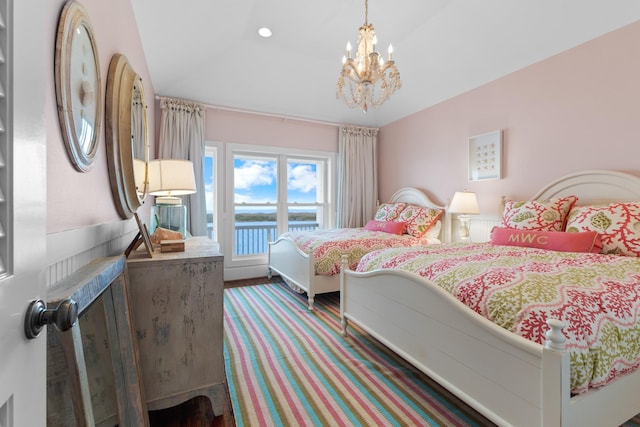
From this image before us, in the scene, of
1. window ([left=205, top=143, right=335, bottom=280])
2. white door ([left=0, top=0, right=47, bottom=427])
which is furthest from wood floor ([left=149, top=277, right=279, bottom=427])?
window ([left=205, top=143, right=335, bottom=280])

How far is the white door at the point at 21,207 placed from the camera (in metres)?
0.44

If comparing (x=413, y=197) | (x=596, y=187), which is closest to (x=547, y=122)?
(x=596, y=187)

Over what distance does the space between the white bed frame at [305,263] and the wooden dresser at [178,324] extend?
1.55 meters

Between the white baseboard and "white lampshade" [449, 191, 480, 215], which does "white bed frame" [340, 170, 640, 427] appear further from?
the white baseboard

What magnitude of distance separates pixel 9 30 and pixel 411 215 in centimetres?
381

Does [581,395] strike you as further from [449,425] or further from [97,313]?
[97,313]

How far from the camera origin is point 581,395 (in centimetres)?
102

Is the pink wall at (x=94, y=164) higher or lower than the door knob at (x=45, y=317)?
higher

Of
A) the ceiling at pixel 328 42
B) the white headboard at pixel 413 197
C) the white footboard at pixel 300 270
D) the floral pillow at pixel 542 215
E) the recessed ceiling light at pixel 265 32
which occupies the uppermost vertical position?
the recessed ceiling light at pixel 265 32

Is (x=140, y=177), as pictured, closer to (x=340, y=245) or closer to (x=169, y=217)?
(x=169, y=217)

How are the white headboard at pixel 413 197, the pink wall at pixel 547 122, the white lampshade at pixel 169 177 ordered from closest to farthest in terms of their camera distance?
the white lampshade at pixel 169 177 < the pink wall at pixel 547 122 < the white headboard at pixel 413 197

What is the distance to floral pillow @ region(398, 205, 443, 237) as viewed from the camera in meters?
3.64

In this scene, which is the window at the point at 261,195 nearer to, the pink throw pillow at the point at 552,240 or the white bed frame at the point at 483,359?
the white bed frame at the point at 483,359

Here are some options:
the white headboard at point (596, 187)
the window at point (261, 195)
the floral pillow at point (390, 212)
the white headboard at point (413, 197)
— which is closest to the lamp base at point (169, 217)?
the window at point (261, 195)
